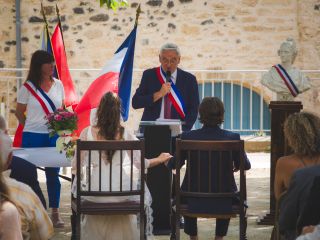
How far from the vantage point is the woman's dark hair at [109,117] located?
616 cm

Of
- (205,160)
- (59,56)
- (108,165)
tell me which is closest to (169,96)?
Answer: (108,165)

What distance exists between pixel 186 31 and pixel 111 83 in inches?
260

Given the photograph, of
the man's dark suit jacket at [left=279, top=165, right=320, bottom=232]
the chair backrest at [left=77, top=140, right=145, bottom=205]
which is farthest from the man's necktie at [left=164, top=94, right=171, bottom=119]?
the man's dark suit jacket at [left=279, top=165, right=320, bottom=232]

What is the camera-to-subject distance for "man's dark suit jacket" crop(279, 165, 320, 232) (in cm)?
387

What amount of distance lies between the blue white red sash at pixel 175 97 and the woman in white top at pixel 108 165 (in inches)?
54.6

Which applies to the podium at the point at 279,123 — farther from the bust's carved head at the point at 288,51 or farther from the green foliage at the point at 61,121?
the green foliage at the point at 61,121

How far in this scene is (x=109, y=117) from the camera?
616 centimetres

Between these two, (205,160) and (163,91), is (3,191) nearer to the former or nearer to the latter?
(205,160)

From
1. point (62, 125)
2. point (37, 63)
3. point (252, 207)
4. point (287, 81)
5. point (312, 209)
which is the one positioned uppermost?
point (37, 63)

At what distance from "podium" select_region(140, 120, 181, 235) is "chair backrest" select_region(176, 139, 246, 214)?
1048 mm

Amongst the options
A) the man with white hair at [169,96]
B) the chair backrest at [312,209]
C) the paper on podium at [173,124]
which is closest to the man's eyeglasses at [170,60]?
the man with white hair at [169,96]

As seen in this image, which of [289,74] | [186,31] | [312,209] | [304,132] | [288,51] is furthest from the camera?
[186,31]

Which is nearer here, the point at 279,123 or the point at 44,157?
the point at 44,157

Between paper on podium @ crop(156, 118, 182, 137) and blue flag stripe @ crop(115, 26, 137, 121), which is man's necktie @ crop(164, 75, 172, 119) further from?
blue flag stripe @ crop(115, 26, 137, 121)
